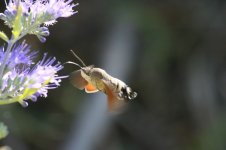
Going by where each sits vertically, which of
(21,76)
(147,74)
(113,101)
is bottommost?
(21,76)

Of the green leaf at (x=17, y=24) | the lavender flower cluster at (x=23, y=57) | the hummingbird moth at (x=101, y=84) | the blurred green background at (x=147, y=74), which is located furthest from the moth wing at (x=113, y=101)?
the blurred green background at (x=147, y=74)

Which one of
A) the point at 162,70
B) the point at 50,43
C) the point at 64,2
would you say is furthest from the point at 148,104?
the point at 64,2

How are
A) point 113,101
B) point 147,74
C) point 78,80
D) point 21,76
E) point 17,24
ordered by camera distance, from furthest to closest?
point 147,74, point 78,80, point 113,101, point 21,76, point 17,24

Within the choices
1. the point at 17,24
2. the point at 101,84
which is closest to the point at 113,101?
the point at 101,84

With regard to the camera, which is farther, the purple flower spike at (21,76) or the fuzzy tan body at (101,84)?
the fuzzy tan body at (101,84)

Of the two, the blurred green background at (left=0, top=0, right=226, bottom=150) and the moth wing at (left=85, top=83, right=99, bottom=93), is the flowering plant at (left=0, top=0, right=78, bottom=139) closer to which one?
the moth wing at (left=85, top=83, right=99, bottom=93)

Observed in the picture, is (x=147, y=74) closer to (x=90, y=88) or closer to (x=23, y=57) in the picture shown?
(x=90, y=88)

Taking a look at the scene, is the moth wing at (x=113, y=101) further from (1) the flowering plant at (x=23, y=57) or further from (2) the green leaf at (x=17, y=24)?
(2) the green leaf at (x=17, y=24)
